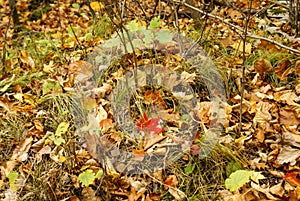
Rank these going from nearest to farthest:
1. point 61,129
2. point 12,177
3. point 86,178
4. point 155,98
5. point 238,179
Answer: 1. point 238,179
2. point 86,178
3. point 12,177
4. point 61,129
5. point 155,98

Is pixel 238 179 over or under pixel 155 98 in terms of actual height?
under

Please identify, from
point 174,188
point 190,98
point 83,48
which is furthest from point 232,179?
point 83,48

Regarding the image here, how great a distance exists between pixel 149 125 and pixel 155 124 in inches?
1.6

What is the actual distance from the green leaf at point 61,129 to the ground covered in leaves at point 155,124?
0.01 m

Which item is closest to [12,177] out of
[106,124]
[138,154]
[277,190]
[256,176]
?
[106,124]

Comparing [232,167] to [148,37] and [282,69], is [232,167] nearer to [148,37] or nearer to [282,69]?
[282,69]

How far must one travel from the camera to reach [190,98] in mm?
2586

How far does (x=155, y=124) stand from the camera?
7.95ft

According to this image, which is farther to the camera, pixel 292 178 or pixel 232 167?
pixel 232 167

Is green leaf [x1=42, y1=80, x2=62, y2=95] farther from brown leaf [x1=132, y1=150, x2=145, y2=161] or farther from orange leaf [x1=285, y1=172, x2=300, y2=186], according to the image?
orange leaf [x1=285, y1=172, x2=300, y2=186]

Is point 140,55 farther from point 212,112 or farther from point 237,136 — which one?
point 237,136

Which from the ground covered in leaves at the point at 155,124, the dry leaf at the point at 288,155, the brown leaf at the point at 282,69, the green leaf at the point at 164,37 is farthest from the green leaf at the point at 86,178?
the brown leaf at the point at 282,69

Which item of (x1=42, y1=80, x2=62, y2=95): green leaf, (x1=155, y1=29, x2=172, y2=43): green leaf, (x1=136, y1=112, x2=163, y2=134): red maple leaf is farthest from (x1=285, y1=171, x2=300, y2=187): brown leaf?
(x1=42, y1=80, x2=62, y2=95): green leaf

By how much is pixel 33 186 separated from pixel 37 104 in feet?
2.38
